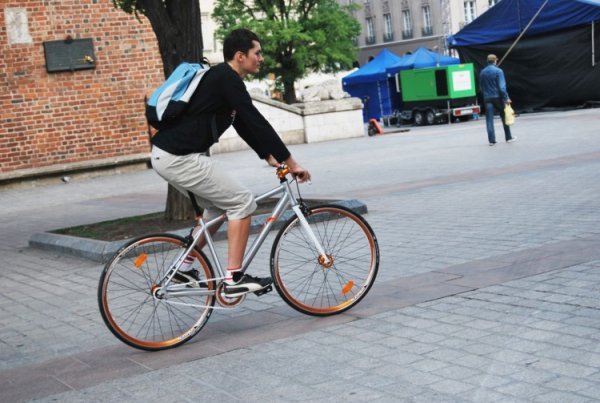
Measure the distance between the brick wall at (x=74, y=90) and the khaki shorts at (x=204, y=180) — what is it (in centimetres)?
1888

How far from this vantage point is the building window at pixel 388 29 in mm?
75938

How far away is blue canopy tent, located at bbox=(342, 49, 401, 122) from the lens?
128 ft

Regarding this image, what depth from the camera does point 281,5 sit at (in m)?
49.5

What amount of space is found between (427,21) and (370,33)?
22.0ft

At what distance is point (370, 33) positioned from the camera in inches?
3083

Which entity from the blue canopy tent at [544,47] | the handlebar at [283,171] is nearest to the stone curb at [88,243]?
the handlebar at [283,171]

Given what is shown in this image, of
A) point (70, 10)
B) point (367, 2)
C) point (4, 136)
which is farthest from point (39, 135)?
point (367, 2)

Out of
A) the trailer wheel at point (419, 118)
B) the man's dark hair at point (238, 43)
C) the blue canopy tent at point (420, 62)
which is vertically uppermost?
the blue canopy tent at point (420, 62)

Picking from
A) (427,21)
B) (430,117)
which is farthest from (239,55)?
(427,21)

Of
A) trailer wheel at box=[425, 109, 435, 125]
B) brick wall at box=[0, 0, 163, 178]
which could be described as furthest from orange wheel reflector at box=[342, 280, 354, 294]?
trailer wheel at box=[425, 109, 435, 125]

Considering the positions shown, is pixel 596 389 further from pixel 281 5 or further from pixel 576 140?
pixel 281 5

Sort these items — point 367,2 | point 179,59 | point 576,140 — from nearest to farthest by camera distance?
point 179,59, point 576,140, point 367,2

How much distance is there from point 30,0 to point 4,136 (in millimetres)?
3414

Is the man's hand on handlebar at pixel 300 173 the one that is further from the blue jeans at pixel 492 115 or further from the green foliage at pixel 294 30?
the green foliage at pixel 294 30
